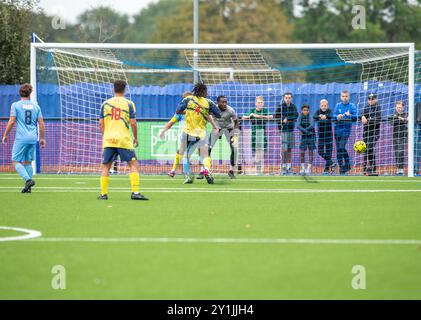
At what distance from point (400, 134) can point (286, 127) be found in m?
2.80

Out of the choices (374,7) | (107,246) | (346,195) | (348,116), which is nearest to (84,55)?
(348,116)

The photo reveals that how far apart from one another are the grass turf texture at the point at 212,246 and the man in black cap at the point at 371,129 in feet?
20.1

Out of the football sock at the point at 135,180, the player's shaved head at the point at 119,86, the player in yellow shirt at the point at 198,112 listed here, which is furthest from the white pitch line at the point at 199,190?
the player's shaved head at the point at 119,86

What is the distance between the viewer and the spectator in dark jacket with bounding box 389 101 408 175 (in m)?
21.7

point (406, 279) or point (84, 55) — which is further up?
point (84, 55)

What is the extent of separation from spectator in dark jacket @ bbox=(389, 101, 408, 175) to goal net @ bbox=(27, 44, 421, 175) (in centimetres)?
2

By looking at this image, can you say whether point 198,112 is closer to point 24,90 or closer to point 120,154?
point 24,90

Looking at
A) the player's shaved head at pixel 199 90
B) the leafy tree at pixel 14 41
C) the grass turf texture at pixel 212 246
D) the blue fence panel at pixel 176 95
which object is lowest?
the grass turf texture at pixel 212 246

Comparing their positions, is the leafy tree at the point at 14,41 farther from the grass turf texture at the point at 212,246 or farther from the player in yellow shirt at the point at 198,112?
the grass turf texture at the point at 212,246

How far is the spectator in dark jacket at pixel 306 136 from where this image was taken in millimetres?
22359

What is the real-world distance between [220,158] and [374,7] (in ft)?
128

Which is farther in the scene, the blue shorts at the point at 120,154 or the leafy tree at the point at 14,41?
the leafy tree at the point at 14,41

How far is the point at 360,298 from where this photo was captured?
6.25 meters
